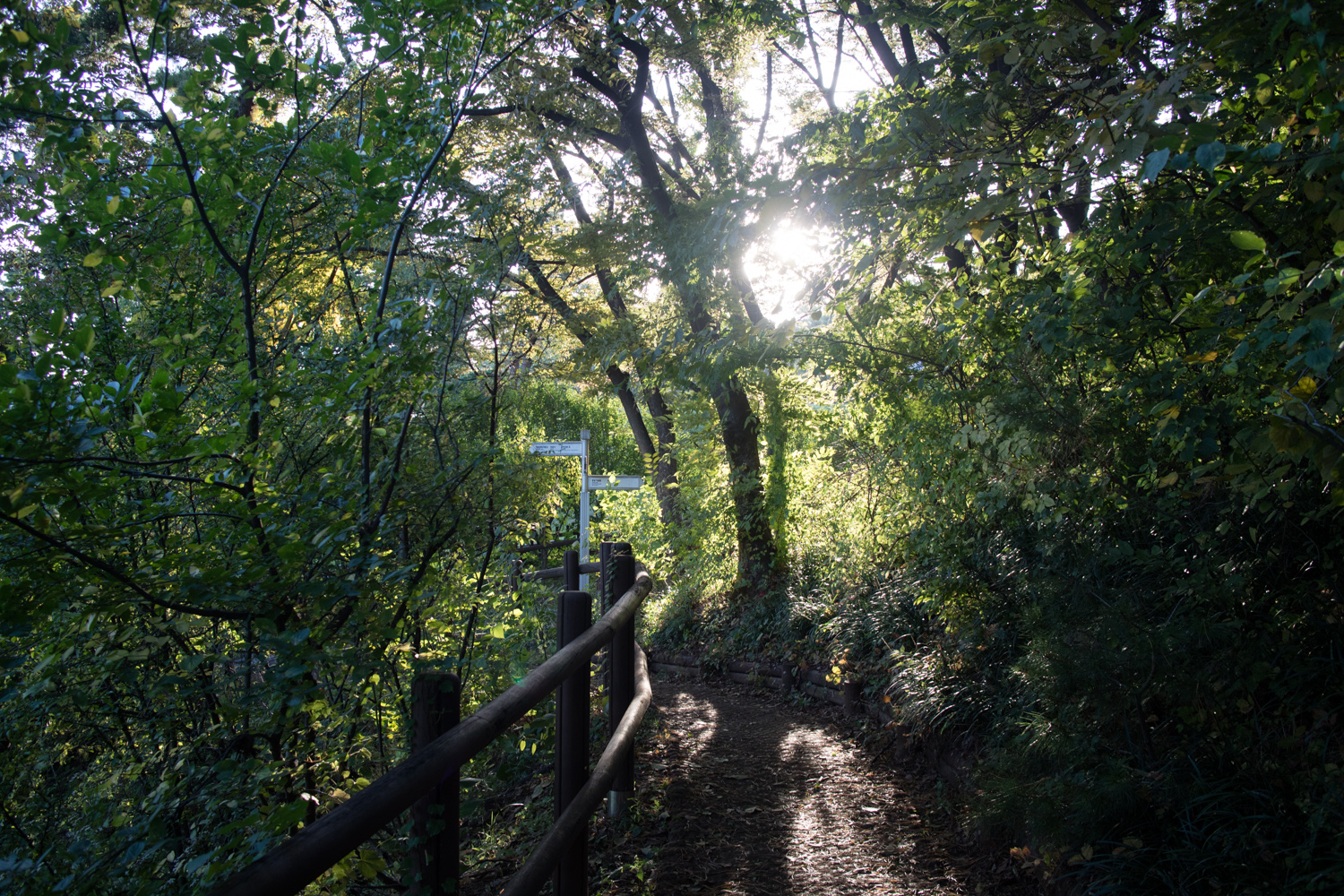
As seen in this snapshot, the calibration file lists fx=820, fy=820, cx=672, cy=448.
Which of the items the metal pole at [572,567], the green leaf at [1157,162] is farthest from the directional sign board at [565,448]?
the green leaf at [1157,162]

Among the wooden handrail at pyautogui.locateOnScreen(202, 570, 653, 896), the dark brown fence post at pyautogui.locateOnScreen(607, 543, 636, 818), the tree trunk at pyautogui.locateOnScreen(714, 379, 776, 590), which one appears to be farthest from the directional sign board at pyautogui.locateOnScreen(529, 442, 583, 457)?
the wooden handrail at pyautogui.locateOnScreen(202, 570, 653, 896)

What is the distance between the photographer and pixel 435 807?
2.12m

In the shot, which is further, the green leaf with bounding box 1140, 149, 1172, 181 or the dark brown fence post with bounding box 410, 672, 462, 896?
the green leaf with bounding box 1140, 149, 1172, 181

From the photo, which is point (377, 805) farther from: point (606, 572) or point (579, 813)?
point (606, 572)

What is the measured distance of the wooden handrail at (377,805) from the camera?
4.57 feet

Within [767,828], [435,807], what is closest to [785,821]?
[767,828]

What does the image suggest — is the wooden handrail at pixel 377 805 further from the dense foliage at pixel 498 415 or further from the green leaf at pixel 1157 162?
the green leaf at pixel 1157 162

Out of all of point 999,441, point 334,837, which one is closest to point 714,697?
point 999,441

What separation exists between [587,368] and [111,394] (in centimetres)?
1022

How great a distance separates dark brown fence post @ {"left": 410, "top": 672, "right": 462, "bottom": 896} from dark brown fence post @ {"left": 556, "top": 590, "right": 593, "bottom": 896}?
1.06m

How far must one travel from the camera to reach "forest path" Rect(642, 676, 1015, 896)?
3881 mm

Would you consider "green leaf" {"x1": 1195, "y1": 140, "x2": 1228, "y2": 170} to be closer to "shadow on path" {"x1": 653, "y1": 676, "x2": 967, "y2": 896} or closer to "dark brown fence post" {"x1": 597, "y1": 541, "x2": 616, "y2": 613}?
"shadow on path" {"x1": 653, "y1": 676, "x2": 967, "y2": 896}

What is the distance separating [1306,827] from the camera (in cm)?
265

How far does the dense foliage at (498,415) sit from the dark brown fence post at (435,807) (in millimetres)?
159
